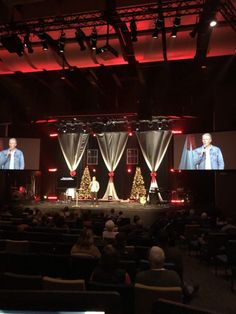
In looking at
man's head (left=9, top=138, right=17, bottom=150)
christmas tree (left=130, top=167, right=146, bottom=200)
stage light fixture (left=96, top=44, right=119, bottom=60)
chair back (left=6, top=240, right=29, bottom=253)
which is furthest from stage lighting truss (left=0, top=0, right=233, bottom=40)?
christmas tree (left=130, top=167, right=146, bottom=200)

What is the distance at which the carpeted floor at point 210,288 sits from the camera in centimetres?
411

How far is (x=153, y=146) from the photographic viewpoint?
15.2 m

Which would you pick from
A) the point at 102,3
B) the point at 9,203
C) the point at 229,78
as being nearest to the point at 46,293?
the point at 102,3

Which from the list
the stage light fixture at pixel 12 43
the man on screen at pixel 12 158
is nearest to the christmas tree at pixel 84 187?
the man on screen at pixel 12 158

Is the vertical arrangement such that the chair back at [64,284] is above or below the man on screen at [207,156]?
below

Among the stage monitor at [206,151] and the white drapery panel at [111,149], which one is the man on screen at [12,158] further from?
the stage monitor at [206,151]

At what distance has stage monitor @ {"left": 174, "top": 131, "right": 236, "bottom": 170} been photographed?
1134 cm

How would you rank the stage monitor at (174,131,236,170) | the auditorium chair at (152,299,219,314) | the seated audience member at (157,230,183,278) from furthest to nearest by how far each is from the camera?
the stage monitor at (174,131,236,170) → the seated audience member at (157,230,183,278) → the auditorium chair at (152,299,219,314)

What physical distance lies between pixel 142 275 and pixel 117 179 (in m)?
13.5

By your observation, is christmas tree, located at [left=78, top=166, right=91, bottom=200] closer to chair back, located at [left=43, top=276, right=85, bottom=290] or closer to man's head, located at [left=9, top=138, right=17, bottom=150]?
man's head, located at [left=9, top=138, right=17, bottom=150]

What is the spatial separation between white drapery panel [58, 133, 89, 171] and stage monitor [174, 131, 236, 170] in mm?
5320

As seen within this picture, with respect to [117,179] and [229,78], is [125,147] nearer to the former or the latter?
[117,179]

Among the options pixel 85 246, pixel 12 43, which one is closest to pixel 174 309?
pixel 85 246

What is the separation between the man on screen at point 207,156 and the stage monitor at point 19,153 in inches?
269
